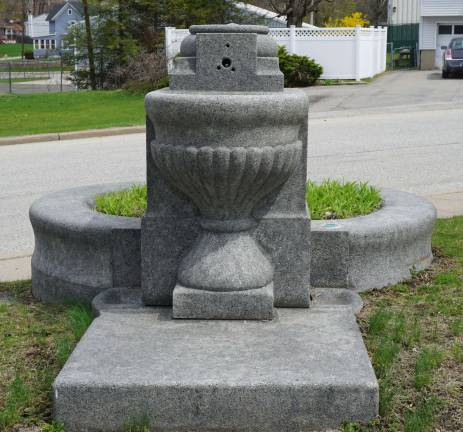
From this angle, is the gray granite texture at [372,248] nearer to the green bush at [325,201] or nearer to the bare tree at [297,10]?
the green bush at [325,201]

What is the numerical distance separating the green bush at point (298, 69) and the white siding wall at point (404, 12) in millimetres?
24759

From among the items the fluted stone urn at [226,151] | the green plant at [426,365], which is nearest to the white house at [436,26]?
the fluted stone urn at [226,151]

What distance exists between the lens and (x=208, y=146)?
432 cm

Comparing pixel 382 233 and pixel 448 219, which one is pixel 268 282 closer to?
pixel 382 233

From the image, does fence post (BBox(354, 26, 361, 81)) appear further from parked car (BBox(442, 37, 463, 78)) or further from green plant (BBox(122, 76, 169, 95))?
green plant (BBox(122, 76, 169, 95))

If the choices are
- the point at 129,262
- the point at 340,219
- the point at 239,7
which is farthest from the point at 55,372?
the point at 239,7

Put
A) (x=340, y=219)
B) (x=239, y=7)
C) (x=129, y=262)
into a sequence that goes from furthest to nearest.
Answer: (x=239, y=7)
(x=340, y=219)
(x=129, y=262)

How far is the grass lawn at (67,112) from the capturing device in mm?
16812

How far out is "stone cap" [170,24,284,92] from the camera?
4480 mm

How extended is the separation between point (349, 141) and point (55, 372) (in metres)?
10.9

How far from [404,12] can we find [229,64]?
160 ft

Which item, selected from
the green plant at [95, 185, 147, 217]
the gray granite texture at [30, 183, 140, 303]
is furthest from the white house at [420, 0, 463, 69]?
the gray granite texture at [30, 183, 140, 303]

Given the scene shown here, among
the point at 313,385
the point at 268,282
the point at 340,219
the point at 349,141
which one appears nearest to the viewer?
the point at 313,385

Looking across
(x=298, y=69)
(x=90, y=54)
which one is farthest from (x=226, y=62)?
(x=90, y=54)
